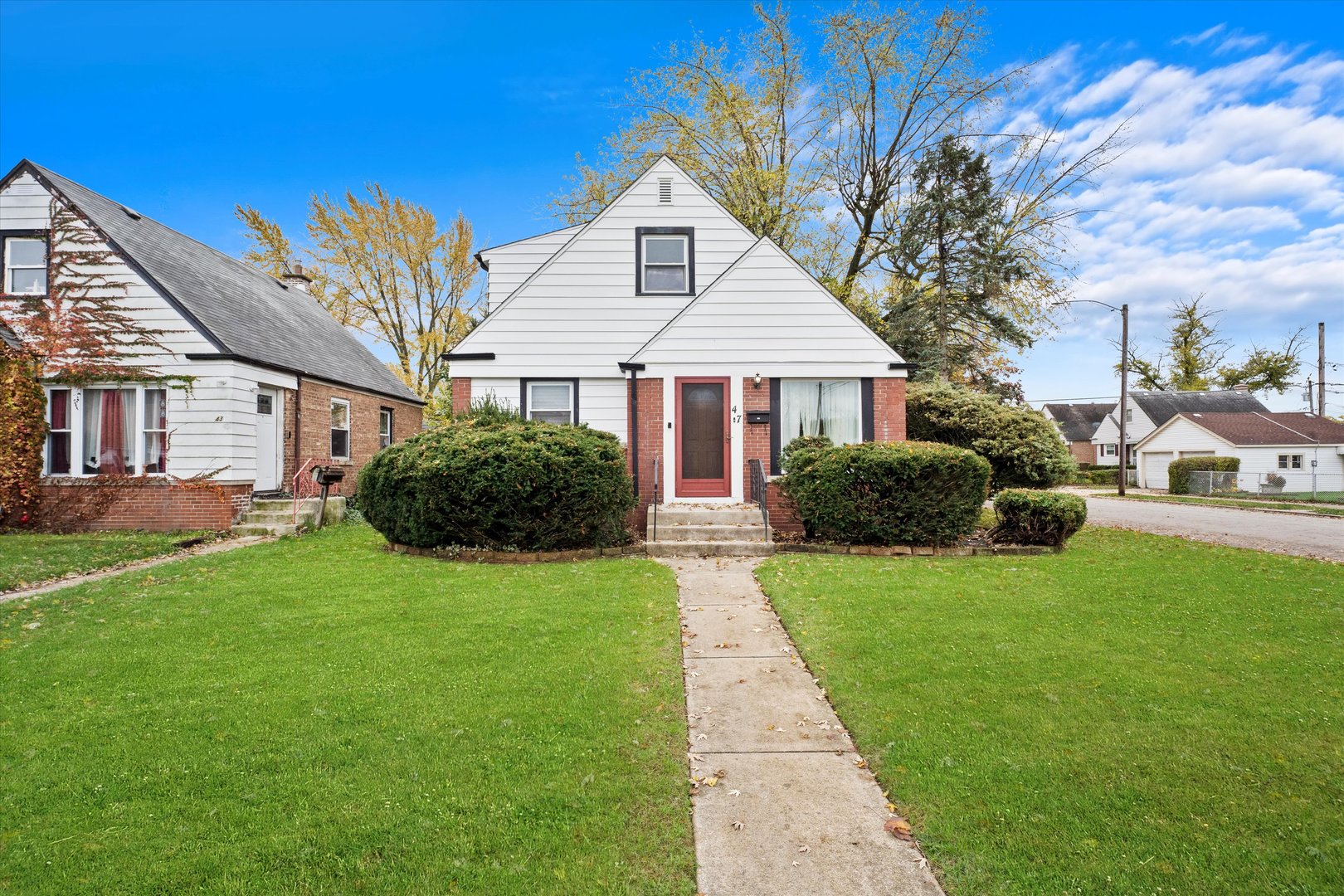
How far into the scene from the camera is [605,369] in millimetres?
13156

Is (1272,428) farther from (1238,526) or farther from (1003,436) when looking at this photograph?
(1003,436)

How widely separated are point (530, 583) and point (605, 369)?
611 cm

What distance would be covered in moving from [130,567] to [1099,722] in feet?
38.7

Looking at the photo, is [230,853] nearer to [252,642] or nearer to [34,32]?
[252,642]

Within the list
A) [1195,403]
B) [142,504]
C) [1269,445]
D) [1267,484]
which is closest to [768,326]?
[142,504]

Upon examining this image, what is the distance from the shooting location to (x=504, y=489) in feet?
29.9

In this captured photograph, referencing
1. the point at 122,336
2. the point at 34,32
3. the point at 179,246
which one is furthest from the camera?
the point at 179,246

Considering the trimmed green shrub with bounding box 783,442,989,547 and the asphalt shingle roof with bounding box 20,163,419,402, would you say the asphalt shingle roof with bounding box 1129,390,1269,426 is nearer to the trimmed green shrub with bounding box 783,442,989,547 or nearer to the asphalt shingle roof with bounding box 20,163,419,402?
the trimmed green shrub with bounding box 783,442,989,547

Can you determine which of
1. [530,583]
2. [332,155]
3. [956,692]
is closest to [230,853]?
[956,692]

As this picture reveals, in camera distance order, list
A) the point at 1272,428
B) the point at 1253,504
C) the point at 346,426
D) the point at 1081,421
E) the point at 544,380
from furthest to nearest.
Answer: the point at 1081,421 → the point at 1272,428 → the point at 1253,504 → the point at 346,426 → the point at 544,380

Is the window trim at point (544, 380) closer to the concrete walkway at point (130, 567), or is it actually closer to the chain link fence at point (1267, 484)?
the concrete walkway at point (130, 567)

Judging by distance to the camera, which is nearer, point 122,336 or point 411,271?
point 122,336

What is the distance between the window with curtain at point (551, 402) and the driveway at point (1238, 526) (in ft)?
39.8

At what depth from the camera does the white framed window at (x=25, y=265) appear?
44.5 feet
